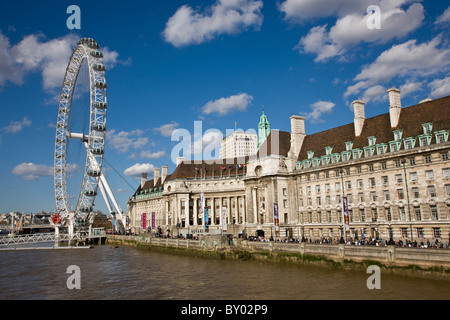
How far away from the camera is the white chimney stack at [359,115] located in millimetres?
58312

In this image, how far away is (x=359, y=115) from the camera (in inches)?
2306

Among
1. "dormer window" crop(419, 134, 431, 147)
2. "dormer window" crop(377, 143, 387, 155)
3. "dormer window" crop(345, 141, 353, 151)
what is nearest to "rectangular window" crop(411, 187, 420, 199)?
"dormer window" crop(419, 134, 431, 147)

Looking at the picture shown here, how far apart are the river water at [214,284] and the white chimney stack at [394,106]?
24.7 metres

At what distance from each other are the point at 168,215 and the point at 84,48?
50154mm

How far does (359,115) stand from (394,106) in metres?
6.71

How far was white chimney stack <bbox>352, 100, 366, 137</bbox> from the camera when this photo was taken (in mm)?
58312

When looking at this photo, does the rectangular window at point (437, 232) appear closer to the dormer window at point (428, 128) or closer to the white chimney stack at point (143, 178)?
the dormer window at point (428, 128)

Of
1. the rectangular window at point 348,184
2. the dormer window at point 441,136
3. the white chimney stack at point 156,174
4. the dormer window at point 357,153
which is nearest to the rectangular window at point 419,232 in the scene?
the dormer window at point 441,136

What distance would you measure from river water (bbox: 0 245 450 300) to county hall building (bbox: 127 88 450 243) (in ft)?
40.5

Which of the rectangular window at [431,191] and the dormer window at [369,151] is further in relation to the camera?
the dormer window at [369,151]

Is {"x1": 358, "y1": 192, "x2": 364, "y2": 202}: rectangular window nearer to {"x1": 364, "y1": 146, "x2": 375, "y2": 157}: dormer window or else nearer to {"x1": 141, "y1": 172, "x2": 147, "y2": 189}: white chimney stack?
{"x1": 364, "y1": 146, "x2": 375, "y2": 157}: dormer window

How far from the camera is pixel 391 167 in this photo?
161 feet
